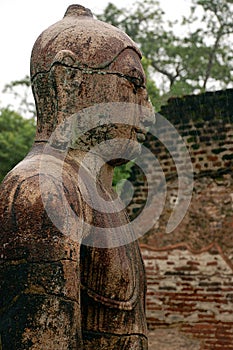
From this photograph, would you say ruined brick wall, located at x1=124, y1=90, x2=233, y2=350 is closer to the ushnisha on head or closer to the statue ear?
the ushnisha on head

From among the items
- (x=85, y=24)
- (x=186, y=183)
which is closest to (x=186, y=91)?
(x=186, y=183)

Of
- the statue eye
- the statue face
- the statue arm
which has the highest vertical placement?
the statue eye

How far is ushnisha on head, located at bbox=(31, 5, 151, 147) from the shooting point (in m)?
2.75

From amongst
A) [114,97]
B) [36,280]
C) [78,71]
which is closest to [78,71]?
[78,71]

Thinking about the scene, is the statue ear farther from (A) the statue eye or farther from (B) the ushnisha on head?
(A) the statue eye

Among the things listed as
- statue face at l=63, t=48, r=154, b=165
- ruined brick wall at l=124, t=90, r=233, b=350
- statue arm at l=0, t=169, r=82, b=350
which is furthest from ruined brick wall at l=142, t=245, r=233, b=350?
statue arm at l=0, t=169, r=82, b=350

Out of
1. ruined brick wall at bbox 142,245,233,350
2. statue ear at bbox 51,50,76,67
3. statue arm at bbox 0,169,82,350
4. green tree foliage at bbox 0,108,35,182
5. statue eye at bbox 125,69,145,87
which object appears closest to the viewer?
statue arm at bbox 0,169,82,350

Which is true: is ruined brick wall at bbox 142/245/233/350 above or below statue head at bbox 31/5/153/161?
below

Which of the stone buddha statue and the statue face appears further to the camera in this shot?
the statue face

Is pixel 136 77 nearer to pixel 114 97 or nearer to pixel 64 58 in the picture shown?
pixel 114 97

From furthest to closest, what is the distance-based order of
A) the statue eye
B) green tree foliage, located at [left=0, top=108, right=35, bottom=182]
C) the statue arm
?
green tree foliage, located at [left=0, top=108, right=35, bottom=182] < the statue eye < the statue arm

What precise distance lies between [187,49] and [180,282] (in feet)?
48.4

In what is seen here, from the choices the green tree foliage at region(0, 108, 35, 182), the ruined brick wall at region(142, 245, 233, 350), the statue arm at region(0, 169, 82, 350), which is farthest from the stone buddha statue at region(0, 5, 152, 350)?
the green tree foliage at region(0, 108, 35, 182)

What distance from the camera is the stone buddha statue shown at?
7.47ft
